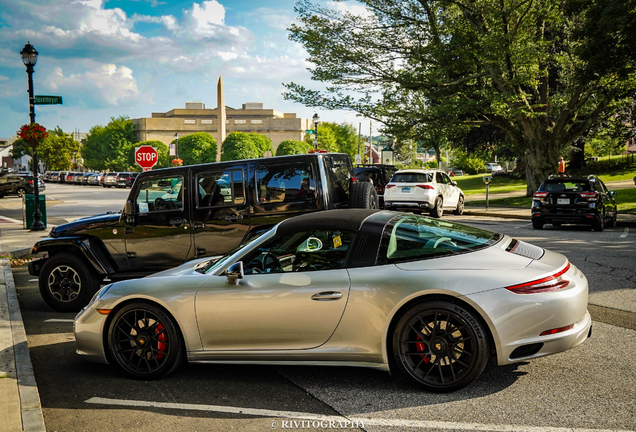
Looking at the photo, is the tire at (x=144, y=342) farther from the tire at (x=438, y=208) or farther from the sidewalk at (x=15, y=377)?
the tire at (x=438, y=208)

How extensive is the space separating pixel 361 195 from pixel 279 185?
1.24 metres

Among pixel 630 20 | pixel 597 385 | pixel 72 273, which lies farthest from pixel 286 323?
pixel 630 20

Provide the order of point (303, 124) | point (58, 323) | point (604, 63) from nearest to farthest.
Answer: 1. point (58, 323)
2. point (604, 63)
3. point (303, 124)

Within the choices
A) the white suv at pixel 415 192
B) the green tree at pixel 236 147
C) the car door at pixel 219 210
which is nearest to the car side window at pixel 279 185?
the car door at pixel 219 210

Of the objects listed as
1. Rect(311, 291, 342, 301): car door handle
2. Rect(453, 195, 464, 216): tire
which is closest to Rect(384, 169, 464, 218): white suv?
Rect(453, 195, 464, 216): tire

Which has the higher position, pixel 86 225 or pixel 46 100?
pixel 46 100

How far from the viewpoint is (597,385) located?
441 cm

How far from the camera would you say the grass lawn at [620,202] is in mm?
22698

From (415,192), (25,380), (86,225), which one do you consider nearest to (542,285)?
(25,380)

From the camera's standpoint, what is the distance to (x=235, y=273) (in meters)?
4.73

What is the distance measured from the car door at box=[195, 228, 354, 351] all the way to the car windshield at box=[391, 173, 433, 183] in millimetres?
16563

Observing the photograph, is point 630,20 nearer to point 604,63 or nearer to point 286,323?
point 604,63

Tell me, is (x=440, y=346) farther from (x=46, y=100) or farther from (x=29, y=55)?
(x=29, y=55)

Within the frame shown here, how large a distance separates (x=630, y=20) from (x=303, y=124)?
401 ft
